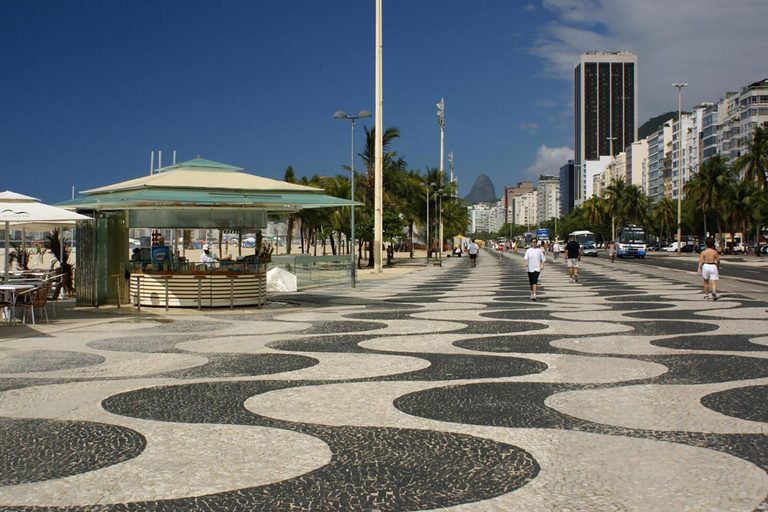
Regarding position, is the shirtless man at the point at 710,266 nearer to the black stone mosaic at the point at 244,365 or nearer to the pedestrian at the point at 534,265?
the pedestrian at the point at 534,265

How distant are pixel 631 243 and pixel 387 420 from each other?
2397 inches

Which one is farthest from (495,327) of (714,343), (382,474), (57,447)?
(57,447)

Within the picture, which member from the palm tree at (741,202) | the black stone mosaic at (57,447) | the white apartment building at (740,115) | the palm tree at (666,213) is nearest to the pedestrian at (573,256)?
the black stone mosaic at (57,447)

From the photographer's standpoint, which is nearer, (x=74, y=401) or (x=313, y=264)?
(x=74, y=401)

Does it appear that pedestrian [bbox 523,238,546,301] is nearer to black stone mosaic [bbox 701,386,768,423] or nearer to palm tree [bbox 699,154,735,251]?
black stone mosaic [bbox 701,386,768,423]

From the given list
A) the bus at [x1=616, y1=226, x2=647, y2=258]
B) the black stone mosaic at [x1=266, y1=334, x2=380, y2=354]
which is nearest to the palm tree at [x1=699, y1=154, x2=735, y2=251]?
the bus at [x1=616, y1=226, x2=647, y2=258]

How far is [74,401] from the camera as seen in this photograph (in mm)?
6805

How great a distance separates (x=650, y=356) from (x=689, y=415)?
3.35m

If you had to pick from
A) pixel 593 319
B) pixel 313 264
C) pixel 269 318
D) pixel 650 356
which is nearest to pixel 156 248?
pixel 269 318

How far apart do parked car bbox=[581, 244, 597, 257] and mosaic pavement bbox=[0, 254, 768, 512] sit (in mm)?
65365

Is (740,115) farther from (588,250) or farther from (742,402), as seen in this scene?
(742,402)

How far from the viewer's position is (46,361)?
9.16 metres

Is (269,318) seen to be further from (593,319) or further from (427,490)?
(427,490)

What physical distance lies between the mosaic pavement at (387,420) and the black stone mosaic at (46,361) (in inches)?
2.1
